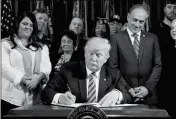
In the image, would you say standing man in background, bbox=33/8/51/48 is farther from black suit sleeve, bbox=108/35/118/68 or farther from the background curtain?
black suit sleeve, bbox=108/35/118/68

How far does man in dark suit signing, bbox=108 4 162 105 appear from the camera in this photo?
2381 millimetres

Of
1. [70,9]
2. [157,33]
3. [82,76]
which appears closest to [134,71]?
[157,33]

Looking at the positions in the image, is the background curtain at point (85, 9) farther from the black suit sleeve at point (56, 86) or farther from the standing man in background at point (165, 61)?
the black suit sleeve at point (56, 86)

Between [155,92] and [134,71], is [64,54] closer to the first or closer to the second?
[134,71]

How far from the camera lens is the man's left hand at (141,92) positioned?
227cm

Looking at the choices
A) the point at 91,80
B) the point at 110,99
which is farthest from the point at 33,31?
the point at 110,99

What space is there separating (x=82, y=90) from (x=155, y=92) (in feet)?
2.66

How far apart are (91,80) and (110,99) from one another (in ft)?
0.86

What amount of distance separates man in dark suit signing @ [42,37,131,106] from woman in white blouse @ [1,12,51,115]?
38 centimetres

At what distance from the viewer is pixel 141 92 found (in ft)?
7.54

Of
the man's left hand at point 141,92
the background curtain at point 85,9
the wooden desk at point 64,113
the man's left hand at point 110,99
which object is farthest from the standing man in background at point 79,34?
the wooden desk at point 64,113

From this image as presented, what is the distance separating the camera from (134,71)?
242cm

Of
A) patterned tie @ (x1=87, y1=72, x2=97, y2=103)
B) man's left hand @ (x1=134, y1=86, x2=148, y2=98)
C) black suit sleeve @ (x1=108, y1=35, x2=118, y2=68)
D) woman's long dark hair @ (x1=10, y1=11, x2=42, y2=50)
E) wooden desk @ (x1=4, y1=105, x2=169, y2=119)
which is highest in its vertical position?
woman's long dark hair @ (x1=10, y1=11, x2=42, y2=50)

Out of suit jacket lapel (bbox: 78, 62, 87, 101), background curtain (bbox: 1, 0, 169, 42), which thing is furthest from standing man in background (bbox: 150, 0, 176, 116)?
suit jacket lapel (bbox: 78, 62, 87, 101)
